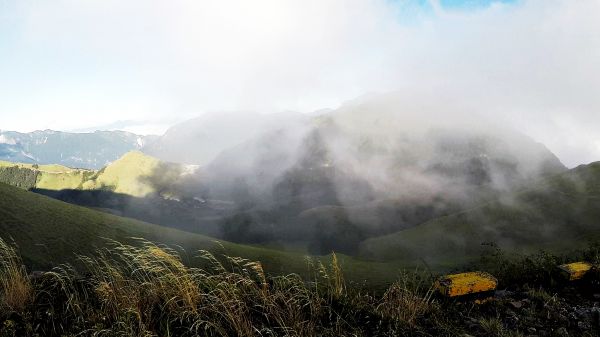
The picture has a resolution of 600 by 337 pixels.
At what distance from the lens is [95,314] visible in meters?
7.80

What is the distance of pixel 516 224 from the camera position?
134 m

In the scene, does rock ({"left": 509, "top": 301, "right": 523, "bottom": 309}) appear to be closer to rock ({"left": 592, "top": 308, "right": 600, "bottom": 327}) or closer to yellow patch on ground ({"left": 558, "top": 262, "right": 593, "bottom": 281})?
rock ({"left": 592, "top": 308, "right": 600, "bottom": 327})

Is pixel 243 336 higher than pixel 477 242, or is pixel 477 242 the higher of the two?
pixel 243 336

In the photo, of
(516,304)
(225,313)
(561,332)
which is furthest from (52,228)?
(561,332)

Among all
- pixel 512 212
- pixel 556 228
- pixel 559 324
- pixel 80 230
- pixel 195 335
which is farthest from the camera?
pixel 512 212

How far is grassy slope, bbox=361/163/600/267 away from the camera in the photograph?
120 meters

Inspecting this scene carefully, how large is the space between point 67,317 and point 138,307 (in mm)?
1658

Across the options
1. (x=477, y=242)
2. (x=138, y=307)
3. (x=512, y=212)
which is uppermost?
(x=138, y=307)

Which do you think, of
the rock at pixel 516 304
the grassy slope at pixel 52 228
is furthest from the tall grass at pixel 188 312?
the grassy slope at pixel 52 228

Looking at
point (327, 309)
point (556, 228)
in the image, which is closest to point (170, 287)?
point (327, 309)

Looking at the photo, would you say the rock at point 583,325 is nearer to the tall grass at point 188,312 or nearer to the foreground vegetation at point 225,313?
the foreground vegetation at point 225,313

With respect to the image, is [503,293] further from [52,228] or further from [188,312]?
[52,228]

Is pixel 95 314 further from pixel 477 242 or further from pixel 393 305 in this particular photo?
pixel 477 242

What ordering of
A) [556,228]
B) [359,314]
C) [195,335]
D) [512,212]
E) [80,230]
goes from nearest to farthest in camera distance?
[195,335]
[359,314]
[80,230]
[556,228]
[512,212]
